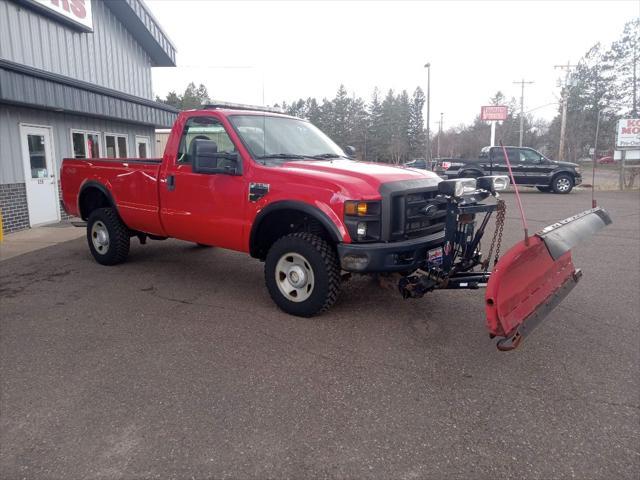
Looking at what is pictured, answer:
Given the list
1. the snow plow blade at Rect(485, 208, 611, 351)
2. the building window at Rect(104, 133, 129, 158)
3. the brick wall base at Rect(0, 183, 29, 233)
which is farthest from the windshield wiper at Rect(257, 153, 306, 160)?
the building window at Rect(104, 133, 129, 158)

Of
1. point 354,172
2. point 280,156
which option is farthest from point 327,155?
point 354,172

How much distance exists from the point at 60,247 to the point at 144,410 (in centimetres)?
650

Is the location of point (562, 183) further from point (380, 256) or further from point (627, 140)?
point (380, 256)

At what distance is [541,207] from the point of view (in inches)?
591

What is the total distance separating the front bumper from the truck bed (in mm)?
2858

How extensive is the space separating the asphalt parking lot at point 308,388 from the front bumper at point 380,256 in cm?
63

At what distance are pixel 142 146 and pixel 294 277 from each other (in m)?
13.6

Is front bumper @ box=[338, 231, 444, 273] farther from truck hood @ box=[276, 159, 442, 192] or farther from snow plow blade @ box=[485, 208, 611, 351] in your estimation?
snow plow blade @ box=[485, 208, 611, 351]

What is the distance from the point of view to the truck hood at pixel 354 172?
4328 millimetres

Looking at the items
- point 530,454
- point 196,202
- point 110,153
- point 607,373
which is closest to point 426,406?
point 530,454

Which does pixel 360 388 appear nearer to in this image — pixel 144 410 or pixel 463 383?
pixel 463 383

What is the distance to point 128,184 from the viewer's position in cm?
632

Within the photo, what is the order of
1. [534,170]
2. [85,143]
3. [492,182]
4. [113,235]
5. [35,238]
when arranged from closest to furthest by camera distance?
[492,182], [113,235], [35,238], [85,143], [534,170]

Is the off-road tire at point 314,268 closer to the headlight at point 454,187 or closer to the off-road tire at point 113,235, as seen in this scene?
the headlight at point 454,187
